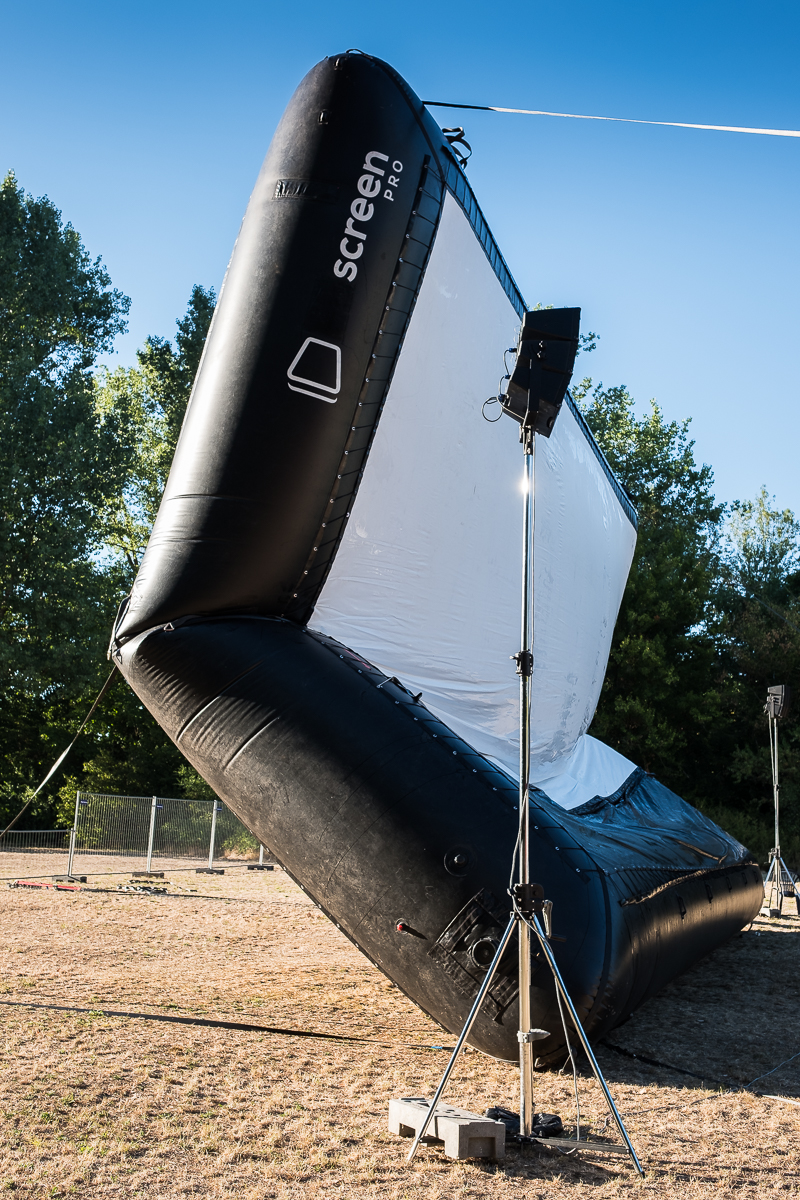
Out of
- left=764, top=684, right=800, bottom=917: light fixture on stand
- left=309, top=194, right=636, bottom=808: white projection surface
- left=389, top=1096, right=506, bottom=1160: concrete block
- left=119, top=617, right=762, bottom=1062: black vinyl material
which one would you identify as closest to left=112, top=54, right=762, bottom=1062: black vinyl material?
left=119, top=617, right=762, bottom=1062: black vinyl material

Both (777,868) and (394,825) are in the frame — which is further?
(777,868)

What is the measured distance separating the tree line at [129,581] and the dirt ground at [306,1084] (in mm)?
15066

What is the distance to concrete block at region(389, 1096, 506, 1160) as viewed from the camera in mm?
3219

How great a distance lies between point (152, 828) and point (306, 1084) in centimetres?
1190

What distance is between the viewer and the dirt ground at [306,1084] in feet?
9.98

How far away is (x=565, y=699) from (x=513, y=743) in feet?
7.55

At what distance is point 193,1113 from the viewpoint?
3.58 metres

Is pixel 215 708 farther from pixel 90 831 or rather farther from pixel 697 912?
pixel 90 831

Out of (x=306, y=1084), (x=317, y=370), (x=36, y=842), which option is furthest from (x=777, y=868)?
(x=36, y=842)

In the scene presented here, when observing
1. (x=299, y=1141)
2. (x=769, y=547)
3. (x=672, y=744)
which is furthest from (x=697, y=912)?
(x=769, y=547)

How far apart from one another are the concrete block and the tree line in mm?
18898

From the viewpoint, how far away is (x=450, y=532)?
599 cm

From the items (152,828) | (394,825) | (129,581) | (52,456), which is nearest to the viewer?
(394,825)

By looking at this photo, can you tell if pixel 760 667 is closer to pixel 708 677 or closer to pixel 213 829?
pixel 708 677
